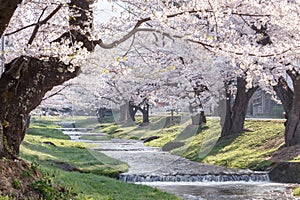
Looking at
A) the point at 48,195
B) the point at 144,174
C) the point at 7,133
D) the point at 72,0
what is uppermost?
the point at 72,0

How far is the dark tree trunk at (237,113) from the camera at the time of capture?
23.2 m

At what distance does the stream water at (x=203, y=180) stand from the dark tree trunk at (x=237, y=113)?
4.57m

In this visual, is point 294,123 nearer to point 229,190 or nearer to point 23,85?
point 229,190

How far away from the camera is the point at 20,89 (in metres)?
7.39

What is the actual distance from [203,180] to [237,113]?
8386 millimetres

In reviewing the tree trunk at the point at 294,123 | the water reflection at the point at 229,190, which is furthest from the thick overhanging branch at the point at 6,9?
the tree trunk at the point at 294,123

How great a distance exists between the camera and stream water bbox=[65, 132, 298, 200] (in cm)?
1358

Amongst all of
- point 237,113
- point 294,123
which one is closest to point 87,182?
point 294,123

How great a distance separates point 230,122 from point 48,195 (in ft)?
60.9

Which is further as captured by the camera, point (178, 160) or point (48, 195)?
point (178, 160)

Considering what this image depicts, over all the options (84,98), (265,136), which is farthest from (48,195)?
(84,98)

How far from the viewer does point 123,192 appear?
1070 cm

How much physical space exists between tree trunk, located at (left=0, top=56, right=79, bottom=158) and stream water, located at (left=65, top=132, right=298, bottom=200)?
6563 millimetres

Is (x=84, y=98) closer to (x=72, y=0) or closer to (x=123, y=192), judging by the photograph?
(x=123, y=192)
